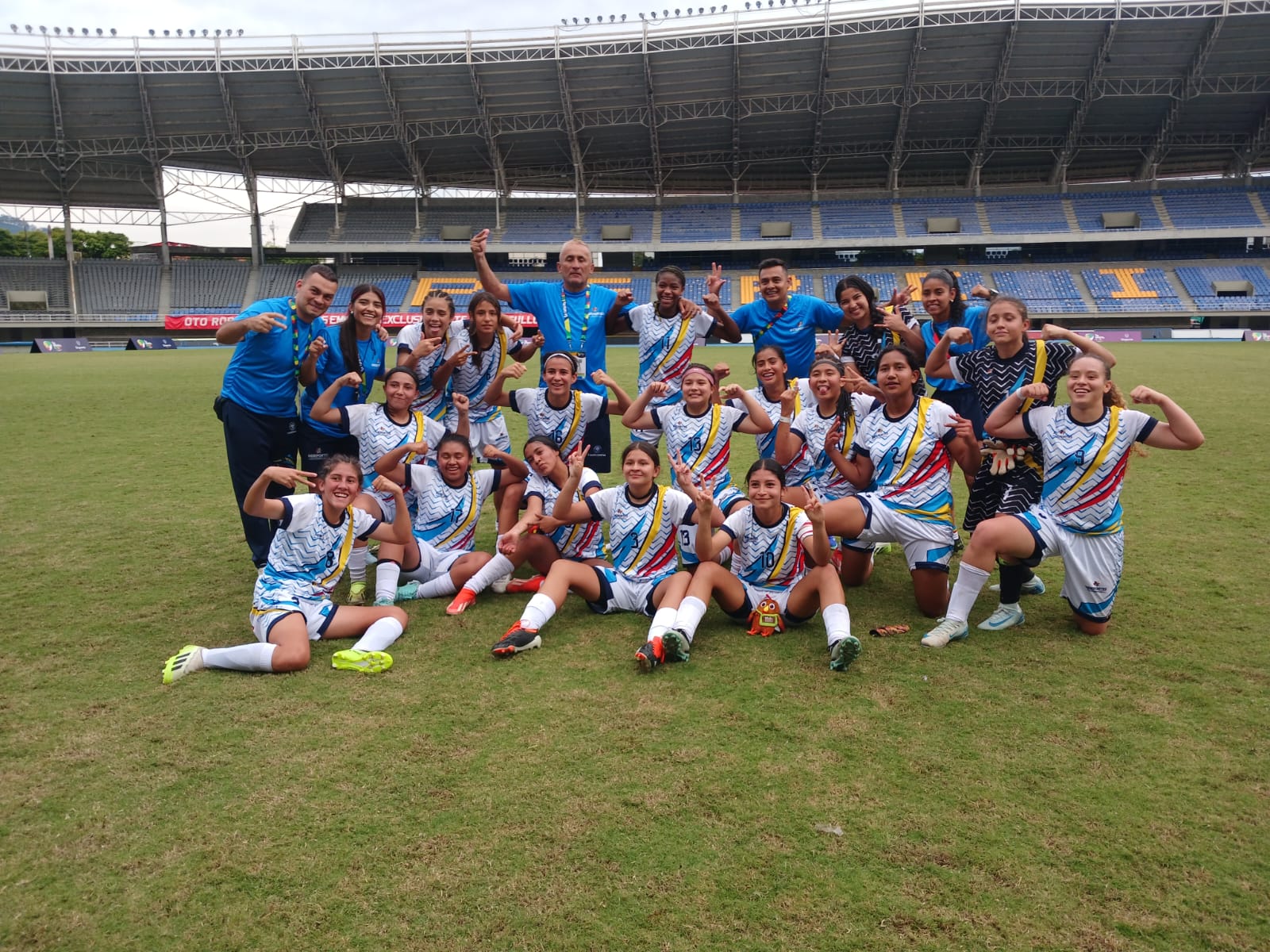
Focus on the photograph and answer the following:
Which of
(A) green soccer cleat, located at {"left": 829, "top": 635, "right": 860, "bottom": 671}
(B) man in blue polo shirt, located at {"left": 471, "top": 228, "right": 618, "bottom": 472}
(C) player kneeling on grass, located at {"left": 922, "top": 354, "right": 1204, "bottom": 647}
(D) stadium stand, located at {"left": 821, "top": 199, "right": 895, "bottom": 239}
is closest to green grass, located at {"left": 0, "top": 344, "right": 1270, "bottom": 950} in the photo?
(A) green soccer cleat, located at {"left": 829, "top": 635, "right": 860, "bottom": 671}

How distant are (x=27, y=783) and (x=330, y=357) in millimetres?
3562

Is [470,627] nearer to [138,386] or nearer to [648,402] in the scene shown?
[648,402]

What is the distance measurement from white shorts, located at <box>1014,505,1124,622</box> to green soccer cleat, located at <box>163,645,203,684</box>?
4685mm

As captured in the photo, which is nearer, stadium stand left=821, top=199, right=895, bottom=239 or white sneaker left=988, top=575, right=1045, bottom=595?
white sneaker left=988, top=575, right=1045, bottom=595

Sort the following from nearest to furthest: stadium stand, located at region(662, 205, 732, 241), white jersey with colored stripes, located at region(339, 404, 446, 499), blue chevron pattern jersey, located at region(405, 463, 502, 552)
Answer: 1. blue chevron pattern jersey, located at region(405, 463, 502, 552)
2. white jersey with colored stripes, located at region(339, 404, 446, 499)
3. stadium stand, located at region(662, 205, 732, 241)

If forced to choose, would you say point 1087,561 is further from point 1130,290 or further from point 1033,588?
point 1130,290

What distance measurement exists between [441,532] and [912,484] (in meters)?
3.27

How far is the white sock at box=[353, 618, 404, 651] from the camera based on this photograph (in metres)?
4.53

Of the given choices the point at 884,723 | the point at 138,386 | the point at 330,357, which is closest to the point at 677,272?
the point at 330,357

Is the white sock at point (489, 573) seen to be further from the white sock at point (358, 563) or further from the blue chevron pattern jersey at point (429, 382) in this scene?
the blue chevron pattern jersey at point (429, 382)

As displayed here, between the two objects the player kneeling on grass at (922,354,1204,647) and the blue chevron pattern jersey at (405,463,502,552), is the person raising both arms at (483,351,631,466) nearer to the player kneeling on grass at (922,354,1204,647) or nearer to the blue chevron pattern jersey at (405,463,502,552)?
the blue chevron pattern jersey at (405,463,502,552)

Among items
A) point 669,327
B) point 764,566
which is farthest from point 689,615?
point 669,327

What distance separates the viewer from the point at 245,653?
14.1ft

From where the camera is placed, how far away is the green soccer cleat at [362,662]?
14.2 ft
